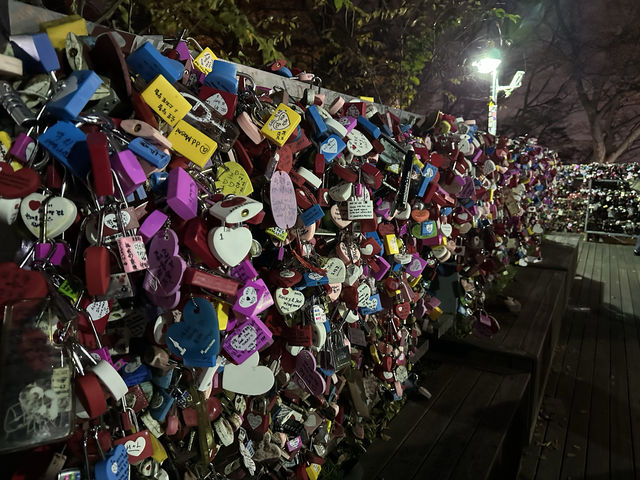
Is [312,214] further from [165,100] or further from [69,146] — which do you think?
[69,146]

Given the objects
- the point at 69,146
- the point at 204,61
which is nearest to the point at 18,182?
the point at 69,146

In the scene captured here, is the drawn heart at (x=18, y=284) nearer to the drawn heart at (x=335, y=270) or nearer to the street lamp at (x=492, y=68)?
the drawn heart at (x=335, y=270)

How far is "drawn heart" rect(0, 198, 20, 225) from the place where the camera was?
0.76 metres

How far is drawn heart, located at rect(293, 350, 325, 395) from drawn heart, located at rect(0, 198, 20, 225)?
101cm

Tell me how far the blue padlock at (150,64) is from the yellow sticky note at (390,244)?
129cm

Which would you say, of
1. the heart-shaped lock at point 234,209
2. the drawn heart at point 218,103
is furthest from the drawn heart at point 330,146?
the heart-shaped lock at point 234,209

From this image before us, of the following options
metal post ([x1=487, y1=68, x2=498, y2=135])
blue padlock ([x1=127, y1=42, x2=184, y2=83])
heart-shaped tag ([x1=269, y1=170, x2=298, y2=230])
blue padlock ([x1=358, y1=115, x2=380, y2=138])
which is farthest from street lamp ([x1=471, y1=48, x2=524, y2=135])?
blue padlock ([x1=127, y1=42, x2=184, y2=83])

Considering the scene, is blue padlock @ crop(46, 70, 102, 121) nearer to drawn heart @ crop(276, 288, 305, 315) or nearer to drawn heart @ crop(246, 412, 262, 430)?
drawn heart @ crop(276, 288, 305, 315)

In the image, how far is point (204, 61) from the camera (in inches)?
46.2

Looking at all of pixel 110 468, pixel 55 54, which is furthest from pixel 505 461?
pixel 55 54

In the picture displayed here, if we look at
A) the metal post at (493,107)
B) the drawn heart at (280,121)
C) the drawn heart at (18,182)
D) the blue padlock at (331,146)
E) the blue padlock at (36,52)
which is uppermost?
the metal post at (493,107)

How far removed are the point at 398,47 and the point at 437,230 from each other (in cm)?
619

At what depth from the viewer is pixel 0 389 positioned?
67 cm

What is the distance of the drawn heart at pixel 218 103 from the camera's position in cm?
108
